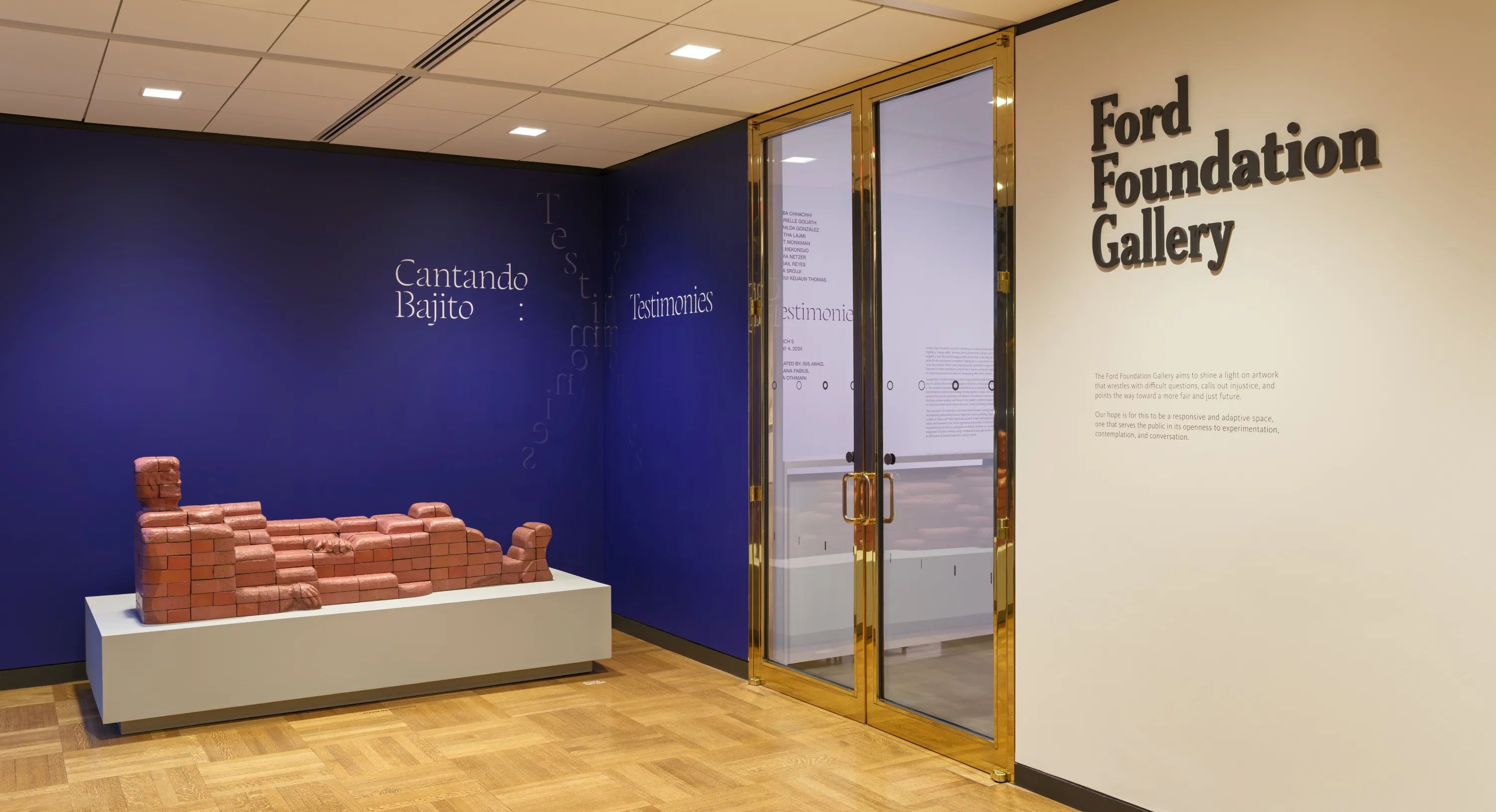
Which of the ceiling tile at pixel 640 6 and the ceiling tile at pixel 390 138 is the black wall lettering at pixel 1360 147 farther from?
the ceiling tile at pixel 390 138

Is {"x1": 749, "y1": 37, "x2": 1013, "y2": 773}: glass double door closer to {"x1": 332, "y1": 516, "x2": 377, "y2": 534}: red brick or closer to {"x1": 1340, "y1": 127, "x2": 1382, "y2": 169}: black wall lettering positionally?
{"x1": 1340, "y1": 127, "x2": 1382, "y2": 169}: black wall lettering

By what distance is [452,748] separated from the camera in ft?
16.3

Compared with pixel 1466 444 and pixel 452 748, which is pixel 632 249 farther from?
pixel 1466 444

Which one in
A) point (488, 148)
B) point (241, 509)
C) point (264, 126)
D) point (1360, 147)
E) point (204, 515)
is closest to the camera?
point (1360, 147)

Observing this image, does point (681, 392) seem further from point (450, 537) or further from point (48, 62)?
point (48, 62)

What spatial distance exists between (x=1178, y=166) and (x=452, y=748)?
3.64 m

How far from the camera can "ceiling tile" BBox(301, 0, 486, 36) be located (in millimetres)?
4172

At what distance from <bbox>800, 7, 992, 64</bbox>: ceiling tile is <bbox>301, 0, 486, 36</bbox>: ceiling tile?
52.6 inches

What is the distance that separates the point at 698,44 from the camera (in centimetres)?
469

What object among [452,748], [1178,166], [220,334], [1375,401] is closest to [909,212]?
[1178,166]

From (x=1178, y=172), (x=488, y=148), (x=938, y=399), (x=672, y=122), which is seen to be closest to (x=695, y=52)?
(x=672, y=122)

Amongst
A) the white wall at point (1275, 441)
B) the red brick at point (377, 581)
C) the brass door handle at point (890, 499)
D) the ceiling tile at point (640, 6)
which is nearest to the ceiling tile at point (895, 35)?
the white wall at point (1275, 441)

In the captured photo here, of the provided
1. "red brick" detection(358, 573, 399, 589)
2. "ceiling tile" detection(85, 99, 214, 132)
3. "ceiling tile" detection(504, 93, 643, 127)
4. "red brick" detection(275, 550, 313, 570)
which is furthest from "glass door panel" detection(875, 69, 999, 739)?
"ceiling tile" detection(85, 99, 214, 132)

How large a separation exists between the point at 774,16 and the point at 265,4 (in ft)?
5.98
